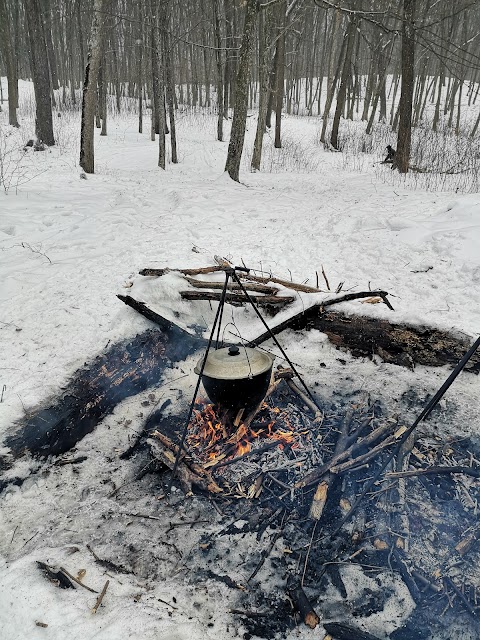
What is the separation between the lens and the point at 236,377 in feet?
10.6

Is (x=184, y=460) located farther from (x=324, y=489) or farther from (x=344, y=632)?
(x=344, y=632)

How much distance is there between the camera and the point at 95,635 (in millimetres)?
2070

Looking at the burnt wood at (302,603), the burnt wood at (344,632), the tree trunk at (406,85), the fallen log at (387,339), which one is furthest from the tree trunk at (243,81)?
the burnt wood at (344,632)

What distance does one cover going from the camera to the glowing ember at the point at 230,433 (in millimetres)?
3352

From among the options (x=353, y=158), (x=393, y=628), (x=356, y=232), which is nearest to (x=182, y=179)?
(x=356, y=232)

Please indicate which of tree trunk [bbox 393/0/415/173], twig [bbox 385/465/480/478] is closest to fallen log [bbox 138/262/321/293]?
twig [bbox 385/465/480/478]

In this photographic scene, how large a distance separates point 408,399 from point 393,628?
2115mm

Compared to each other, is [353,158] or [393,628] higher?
[353,158]

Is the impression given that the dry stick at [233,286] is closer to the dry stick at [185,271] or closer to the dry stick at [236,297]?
the dry stick at [236,297]

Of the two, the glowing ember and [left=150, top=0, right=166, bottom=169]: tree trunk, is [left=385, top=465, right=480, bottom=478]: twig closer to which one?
the glowing ember

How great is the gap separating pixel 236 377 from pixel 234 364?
14 cm

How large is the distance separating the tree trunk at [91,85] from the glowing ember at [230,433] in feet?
30.2

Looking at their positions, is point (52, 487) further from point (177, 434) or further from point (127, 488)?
point (177, 434)

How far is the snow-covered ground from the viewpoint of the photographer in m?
2.32
